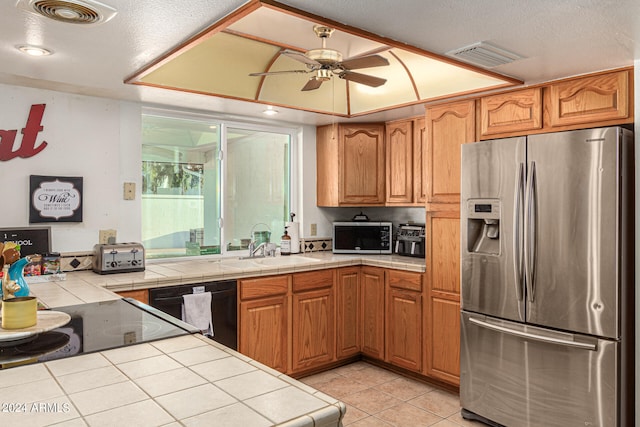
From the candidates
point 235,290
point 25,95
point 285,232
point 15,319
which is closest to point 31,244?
point 25,95

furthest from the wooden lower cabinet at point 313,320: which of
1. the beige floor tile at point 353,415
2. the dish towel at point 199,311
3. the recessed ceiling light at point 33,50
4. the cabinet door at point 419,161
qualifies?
the recessed ceiling light at point 33,50

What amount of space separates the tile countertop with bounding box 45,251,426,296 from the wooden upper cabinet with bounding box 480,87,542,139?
112 centimetres

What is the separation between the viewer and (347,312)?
12.5 ft

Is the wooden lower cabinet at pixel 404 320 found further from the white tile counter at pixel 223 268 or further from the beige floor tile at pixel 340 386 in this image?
the beige floor tile at pixel 340 386

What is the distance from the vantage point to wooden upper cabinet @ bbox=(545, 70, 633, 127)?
2.44 meters

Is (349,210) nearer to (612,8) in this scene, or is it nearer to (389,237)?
(389,237)

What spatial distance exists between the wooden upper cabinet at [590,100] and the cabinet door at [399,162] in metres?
1.30

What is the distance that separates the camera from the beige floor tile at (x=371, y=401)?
3076 millimetres

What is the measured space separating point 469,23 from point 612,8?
51 cm

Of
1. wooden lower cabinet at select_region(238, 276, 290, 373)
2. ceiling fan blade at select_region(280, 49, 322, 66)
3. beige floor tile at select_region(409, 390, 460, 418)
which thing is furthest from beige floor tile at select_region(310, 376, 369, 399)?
ceiling fan blade at select_region(280, 49, 322, 66)

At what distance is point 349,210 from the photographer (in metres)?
4.60

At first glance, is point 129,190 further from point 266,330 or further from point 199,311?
point 266,330

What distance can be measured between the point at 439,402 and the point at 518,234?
1.35 m

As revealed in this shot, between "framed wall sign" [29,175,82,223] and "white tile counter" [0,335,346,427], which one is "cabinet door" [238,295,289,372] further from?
"white tile counter" [0,335,346,427]
